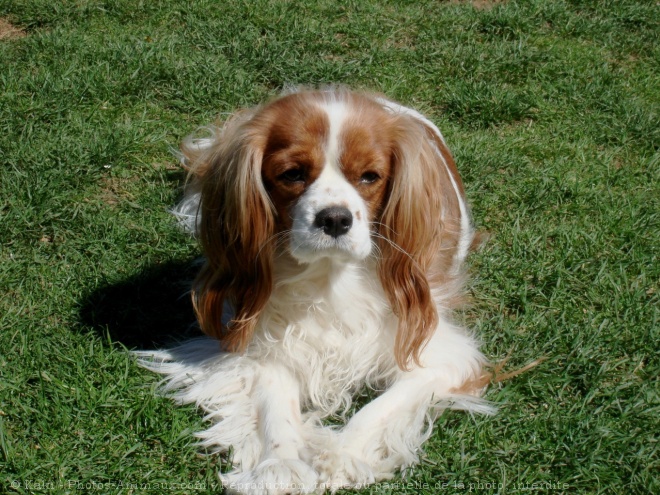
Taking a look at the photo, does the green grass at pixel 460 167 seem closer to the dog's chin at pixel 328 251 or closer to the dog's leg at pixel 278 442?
the dog's leg at pixel 278 442

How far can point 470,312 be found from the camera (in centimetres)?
423

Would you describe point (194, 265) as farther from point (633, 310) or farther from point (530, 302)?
point (633, 310)

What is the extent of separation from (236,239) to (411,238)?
0.72 metres

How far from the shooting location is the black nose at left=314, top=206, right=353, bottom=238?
3.01m

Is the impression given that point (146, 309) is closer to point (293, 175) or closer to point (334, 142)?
point (293, 175)

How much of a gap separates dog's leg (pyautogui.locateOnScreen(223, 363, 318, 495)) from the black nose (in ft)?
2.91

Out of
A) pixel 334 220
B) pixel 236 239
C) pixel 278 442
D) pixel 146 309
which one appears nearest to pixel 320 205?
pixel 334 220

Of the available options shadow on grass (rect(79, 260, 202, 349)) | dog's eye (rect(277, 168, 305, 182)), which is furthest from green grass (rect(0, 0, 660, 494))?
dog's eye (rect(277, 168, 305, 182))

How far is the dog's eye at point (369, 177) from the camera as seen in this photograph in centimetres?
325

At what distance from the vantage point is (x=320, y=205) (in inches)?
120

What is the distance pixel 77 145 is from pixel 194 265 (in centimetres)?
137

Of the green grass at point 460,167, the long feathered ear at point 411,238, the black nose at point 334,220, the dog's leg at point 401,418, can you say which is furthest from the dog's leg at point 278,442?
the black nose at point 334,220

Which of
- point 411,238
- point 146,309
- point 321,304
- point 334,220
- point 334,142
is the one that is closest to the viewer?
point 334,220

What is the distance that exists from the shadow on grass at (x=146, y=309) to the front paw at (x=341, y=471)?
115 centimetres
